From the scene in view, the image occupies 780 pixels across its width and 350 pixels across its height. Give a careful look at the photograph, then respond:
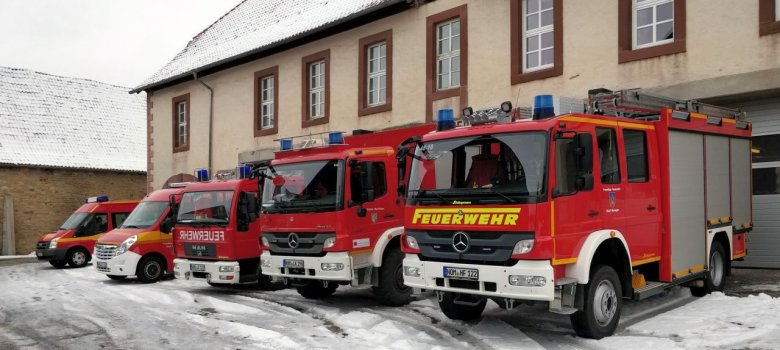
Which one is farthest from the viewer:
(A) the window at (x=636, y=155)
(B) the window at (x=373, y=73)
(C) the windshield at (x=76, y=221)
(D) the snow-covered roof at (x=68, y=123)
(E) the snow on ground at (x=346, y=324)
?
(D) the snow-covered roof at (x=68, y=123)

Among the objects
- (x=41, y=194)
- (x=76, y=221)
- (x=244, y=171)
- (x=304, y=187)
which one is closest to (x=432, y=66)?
(x=244, y=171)

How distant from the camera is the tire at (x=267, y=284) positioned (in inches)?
473

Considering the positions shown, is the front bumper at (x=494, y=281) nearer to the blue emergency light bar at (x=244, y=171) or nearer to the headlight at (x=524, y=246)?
the headlight at (x=524, y=246)

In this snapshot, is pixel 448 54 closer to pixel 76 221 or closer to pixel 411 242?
pixel 411 242

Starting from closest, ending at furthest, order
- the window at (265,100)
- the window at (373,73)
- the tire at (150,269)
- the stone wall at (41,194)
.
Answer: the tire at (150,269) < the window at (373,73) < the window at (265,100) < the stone wall at (41,194)

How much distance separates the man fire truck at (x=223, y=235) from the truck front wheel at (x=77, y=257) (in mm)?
8130

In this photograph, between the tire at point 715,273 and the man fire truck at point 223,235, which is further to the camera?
the man fire truck at point 223,235

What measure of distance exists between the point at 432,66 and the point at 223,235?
704 cm

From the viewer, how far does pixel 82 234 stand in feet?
63.0

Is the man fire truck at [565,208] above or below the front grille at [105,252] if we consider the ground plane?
above

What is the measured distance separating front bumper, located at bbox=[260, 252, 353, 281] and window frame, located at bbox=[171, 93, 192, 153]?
16.0 m

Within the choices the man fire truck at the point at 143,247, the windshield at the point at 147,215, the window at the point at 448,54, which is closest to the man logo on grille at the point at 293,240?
the man fire truck at the point at 143,247

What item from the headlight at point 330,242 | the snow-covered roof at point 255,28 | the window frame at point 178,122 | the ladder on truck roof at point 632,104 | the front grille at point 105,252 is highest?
the snow-covered roof at point 255,28

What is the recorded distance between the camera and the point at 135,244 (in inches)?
556
